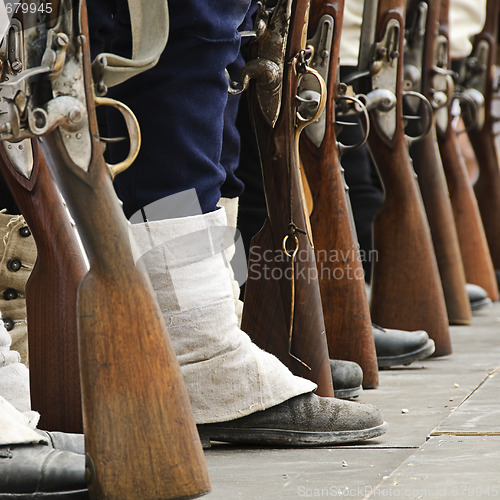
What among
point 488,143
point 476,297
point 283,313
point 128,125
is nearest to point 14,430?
point 128,125

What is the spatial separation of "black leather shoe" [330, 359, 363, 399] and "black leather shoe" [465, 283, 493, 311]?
1.81 meters

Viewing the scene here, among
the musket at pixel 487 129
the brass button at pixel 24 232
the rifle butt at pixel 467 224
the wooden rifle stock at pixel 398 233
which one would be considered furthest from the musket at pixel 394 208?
the musket at pixel 487 129

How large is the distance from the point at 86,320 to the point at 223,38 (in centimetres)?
66

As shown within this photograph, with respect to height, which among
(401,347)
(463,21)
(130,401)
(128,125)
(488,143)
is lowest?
(401,347)

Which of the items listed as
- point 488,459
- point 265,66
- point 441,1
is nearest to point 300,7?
point 265,66

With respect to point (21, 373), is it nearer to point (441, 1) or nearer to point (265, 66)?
point (265, 66)

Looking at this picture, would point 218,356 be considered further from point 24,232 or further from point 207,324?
point 24,232

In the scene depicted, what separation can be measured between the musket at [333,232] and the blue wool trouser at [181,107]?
63cm

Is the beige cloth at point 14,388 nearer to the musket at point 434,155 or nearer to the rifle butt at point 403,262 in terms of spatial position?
the rifle butt at point 403,262

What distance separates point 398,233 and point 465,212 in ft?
3.97

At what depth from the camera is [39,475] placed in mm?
1314

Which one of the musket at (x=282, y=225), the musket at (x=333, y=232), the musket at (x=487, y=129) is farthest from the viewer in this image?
the musket at (x=487, y=129)

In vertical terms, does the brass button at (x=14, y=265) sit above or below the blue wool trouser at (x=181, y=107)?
below

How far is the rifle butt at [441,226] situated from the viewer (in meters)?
3.38
